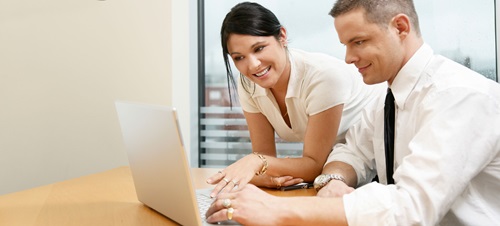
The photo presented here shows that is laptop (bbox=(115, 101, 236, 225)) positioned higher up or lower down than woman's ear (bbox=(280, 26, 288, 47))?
lower down

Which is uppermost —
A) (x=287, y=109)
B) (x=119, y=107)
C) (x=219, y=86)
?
(x=119, y=107)

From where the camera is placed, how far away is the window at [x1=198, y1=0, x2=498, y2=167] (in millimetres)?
2936

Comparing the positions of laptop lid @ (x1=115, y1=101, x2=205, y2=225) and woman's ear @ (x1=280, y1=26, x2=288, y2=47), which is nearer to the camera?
laptop lid @ (x1=115, y1=101, x2=205, y2=225)

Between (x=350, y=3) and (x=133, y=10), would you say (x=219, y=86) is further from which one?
(x=350, y=3)

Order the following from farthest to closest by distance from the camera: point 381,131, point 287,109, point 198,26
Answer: point 198,26
point 287,109
point 381,131

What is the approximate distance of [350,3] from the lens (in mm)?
1184

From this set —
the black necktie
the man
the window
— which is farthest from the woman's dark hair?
the window

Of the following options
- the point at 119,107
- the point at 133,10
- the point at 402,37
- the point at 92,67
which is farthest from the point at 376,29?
the point at 133,10

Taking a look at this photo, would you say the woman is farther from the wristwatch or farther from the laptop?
the laptop

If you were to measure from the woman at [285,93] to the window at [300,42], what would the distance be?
1328 mm

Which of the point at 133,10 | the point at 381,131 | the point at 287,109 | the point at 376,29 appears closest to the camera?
the point at 376,29

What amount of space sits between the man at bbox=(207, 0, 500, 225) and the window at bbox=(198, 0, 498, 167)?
193cm

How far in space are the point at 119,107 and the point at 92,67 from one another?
118cm

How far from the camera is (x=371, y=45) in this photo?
1163 mm
